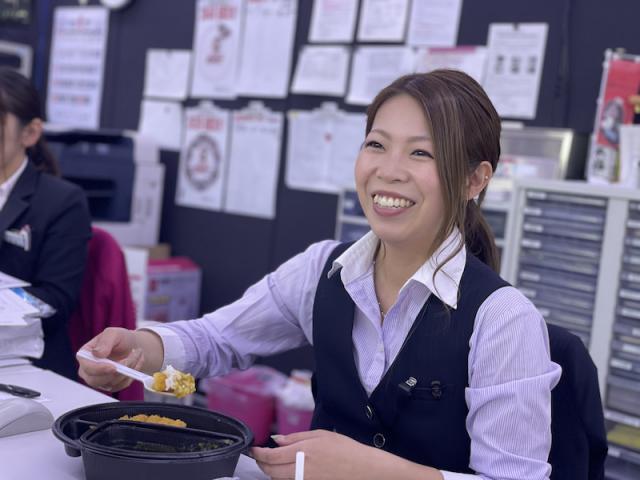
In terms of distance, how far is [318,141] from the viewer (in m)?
3.54

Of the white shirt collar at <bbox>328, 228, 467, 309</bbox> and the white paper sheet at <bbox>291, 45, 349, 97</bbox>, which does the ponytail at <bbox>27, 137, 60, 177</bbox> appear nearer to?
the white shirt collar at <bbox>328, 228, 467, 309</bbox>

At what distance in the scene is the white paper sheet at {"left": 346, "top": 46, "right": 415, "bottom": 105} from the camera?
3.27 metres

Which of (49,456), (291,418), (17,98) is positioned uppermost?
(17,98)

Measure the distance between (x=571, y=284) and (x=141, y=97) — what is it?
2.60 m

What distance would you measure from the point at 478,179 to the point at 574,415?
383mm

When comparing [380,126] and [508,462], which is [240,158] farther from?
[508,462]

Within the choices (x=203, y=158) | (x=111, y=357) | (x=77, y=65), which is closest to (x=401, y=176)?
(x=111, y=357)

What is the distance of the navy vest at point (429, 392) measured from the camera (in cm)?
122

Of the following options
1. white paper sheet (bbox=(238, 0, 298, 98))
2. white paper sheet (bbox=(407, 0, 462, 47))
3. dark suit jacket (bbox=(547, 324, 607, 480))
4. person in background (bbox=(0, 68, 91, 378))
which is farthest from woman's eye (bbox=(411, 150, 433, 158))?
white paper sheet (bbox=(238, 0, 298, 98))

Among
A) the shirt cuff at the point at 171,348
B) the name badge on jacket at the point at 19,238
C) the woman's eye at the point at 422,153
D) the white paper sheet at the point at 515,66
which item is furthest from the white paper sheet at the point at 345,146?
the woman's eye at the point at 422,153

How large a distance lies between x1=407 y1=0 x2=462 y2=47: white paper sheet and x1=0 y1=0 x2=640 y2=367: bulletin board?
0.03m

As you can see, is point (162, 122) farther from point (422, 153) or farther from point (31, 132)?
point (422, 153)

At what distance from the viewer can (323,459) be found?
1.04 meters

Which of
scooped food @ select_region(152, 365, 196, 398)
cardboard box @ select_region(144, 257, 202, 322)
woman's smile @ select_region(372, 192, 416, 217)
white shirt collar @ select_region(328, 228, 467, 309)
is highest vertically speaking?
woman's smile @ select_region(372, 192, 416, 217)
